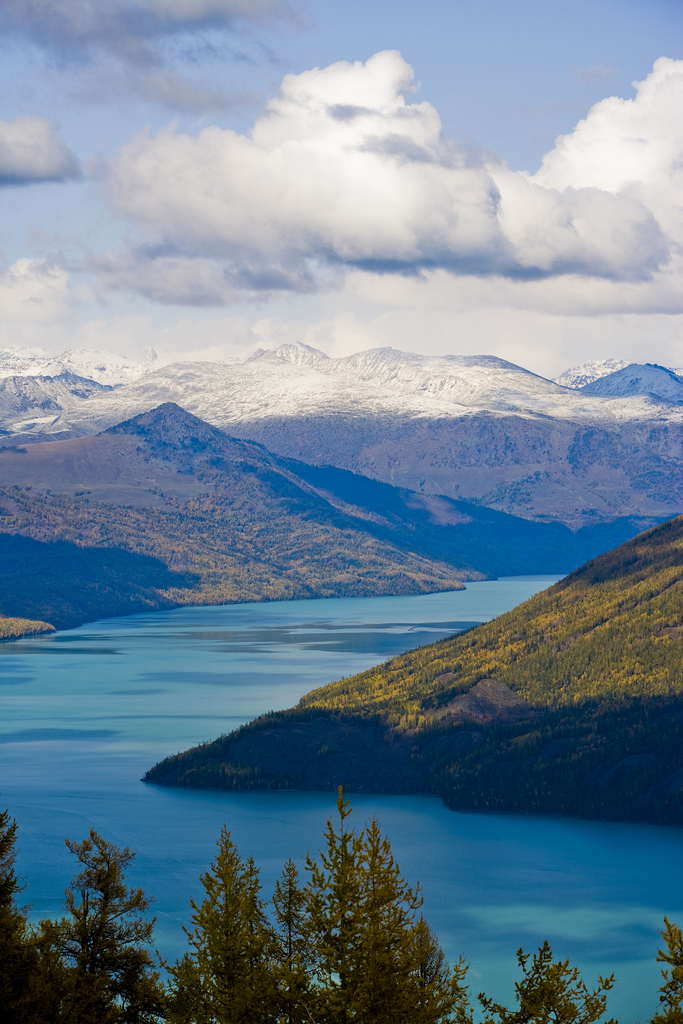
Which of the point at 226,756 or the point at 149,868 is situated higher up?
the point at 226,756

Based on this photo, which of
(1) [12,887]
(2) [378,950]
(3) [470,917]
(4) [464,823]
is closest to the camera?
(2) [378,950]

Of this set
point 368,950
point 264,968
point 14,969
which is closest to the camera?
point 368,950

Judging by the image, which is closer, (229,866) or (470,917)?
(229,866)

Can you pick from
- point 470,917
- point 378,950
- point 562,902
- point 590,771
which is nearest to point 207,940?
point 378,950

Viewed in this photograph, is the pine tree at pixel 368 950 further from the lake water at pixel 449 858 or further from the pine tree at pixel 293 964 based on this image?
the lake water at pixel 449 858

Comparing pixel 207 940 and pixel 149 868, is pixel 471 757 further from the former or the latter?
pixel 207 940

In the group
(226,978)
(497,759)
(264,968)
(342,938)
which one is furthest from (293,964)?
(497,759)

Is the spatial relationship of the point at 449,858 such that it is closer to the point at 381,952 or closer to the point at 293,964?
the point at 293,964

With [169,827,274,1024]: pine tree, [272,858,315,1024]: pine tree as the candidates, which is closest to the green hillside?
[272,858,315,1024]: pine tree
